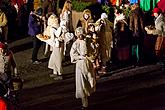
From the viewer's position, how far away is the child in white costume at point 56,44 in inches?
700

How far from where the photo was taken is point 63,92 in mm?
16828

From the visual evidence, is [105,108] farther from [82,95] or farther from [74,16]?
[74,16]

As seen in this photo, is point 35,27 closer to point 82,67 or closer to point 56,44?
point 56,44

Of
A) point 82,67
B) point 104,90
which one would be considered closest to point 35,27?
point 104,90

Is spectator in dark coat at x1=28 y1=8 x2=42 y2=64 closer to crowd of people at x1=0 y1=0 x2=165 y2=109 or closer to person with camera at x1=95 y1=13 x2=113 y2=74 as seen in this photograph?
crowd of people at x1=0 y1=0 x2=165 y2=109

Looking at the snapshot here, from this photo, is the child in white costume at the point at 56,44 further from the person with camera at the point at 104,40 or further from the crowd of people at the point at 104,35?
the person with camera at the point at 104,40

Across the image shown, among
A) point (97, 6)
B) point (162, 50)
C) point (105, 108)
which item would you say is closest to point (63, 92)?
point (105, 108)

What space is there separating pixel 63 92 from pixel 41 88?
0.79 m

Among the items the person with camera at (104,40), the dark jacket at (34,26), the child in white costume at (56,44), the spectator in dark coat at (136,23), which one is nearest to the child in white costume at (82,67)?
the child in white costume at (56,44)

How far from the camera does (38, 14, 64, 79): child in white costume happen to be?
1778 cm

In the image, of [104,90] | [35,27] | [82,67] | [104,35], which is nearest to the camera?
[82,67]

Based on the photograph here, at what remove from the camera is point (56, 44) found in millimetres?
17797

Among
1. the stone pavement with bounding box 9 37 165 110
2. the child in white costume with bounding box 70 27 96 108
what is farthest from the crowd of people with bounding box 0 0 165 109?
the child in white costume with bounding box 70 27 96 108

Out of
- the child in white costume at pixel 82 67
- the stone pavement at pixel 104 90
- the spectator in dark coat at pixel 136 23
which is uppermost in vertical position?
the spectator in dark coat at pixel 136 23
